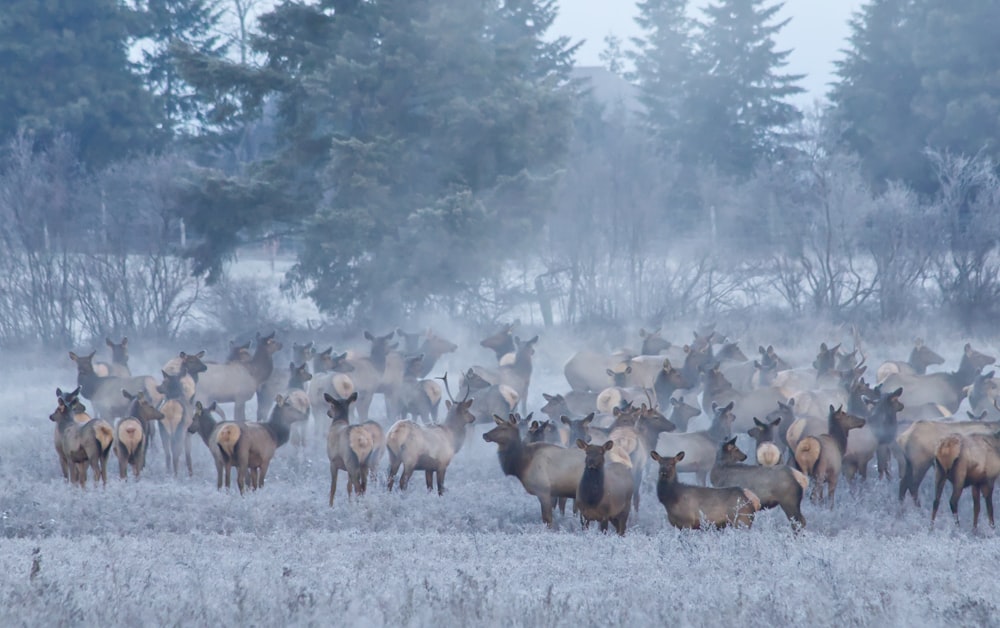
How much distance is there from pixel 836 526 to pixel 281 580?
5971mm

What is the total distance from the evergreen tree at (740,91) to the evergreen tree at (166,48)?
62.3ft

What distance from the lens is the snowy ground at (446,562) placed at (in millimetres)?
7328

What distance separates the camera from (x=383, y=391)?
18.5 metres

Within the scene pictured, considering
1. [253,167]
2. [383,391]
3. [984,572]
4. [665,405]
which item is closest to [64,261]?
[253,167]

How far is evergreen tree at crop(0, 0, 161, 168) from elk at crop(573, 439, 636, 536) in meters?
28.6

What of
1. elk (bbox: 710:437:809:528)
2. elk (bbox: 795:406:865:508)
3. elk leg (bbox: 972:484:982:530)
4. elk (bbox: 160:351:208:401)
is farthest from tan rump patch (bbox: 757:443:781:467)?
elk (bbox: 160:351:208:401)

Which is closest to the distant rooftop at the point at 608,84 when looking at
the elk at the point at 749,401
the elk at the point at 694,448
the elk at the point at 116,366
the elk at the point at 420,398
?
the elk at the point at 116,366

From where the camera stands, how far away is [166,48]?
39.8 metres

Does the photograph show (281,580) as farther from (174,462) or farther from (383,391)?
(383,391)

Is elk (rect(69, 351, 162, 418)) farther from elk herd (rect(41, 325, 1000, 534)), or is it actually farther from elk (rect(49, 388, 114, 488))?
elk (rect(49, 388, 114, 488))

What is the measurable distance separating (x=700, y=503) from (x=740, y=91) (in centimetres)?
3733

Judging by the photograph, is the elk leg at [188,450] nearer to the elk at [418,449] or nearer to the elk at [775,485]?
the elk at [418,449]

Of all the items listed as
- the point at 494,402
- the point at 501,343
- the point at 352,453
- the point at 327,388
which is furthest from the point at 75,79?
the point at 352,453

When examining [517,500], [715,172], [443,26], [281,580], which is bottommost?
[517,500]
